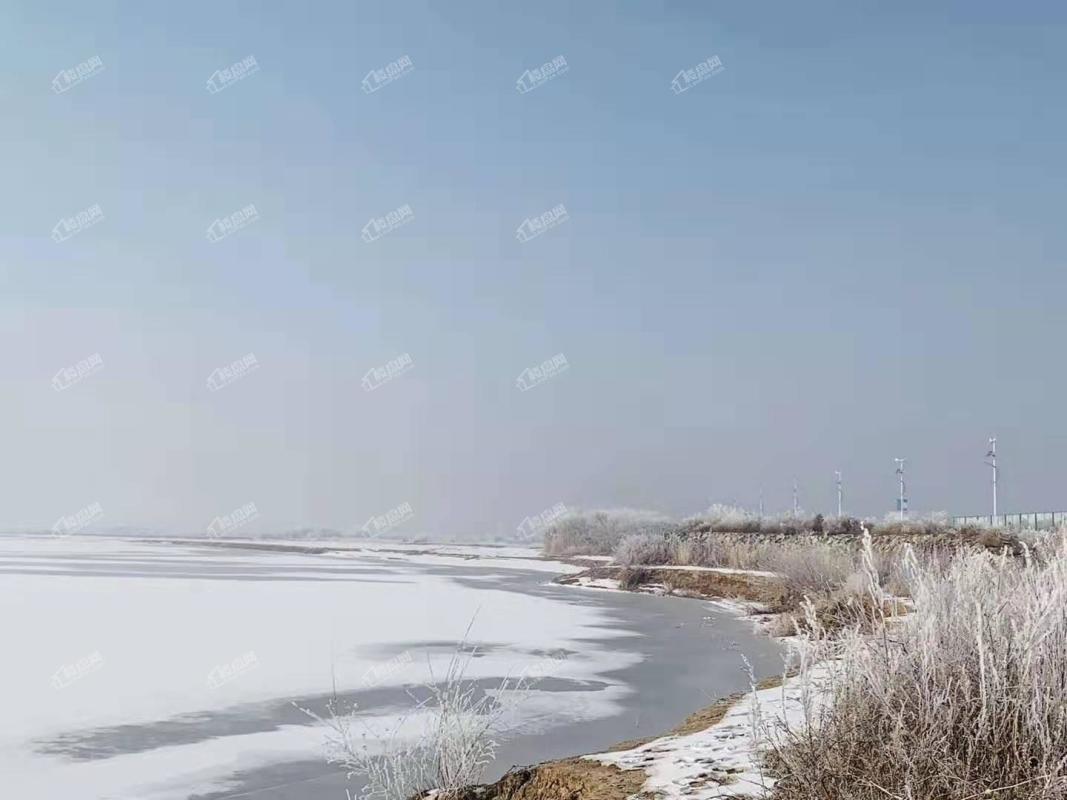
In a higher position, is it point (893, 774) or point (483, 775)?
point (893, 774)

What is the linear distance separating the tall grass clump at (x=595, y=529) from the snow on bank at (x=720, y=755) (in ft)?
94.9

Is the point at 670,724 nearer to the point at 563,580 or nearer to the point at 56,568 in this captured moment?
the point at 563,580

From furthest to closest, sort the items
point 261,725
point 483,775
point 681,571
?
point 681,571
point 261,725
point 483,775

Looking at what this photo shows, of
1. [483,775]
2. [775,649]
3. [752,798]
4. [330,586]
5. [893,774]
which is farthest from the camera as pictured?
[330,586]

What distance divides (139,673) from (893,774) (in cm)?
776

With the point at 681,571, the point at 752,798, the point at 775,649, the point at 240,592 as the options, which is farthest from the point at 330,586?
the point at 752,798

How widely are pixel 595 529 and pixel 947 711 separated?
35.3 meters

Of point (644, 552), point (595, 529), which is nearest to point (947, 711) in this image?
point (644, 552)

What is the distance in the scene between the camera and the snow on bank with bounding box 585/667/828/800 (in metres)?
4.46

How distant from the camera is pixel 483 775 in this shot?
19.7 ft

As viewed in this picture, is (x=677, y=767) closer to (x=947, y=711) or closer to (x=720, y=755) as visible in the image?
(x=720, y=755)

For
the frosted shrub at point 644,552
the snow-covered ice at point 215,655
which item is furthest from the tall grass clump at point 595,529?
the snow-covered ice at point 215,655

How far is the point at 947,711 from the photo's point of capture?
416cm

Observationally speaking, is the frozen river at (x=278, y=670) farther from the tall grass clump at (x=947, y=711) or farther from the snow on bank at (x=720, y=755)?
the tall grass clump at (x=947, y=711)
